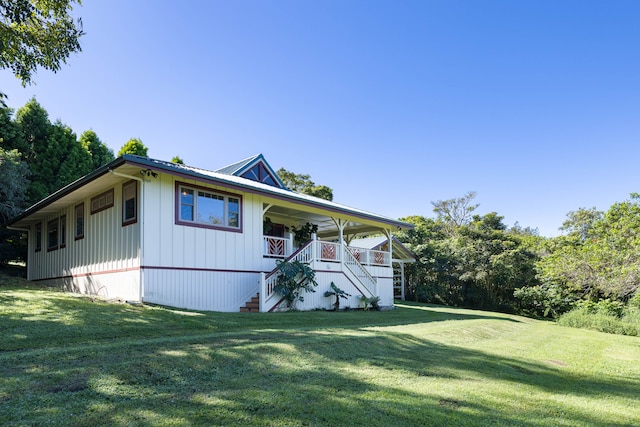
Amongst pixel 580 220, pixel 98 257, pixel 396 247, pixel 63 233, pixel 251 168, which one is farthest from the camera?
pixel 580 220

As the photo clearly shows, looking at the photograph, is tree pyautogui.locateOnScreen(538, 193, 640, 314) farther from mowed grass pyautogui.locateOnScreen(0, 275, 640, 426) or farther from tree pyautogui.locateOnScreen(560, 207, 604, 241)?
tree pyautogui.locateOnScreen(560, 207, 604, 241)

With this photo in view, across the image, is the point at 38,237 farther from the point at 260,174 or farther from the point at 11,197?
the point at 260,174

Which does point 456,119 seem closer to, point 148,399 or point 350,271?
point 350,271

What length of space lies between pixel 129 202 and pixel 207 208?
2.14 metres

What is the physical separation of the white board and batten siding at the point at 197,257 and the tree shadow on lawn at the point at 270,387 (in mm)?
5047

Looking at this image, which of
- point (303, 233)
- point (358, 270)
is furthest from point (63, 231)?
point (358, 270)

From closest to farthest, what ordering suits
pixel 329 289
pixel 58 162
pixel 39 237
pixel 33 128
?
pixel 329 289
pixel 39 237
pixel 58 162
pixel 33 128

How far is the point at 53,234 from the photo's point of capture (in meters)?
16.5

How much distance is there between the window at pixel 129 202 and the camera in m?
11.2

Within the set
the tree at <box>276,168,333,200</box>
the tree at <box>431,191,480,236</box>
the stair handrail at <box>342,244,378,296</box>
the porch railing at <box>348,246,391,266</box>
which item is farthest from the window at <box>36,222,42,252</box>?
the tree at <box>431,191,480,236</box>

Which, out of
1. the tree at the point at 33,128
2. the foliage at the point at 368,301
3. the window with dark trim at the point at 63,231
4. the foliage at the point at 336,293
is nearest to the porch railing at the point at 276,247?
the foliage at the point at 336,293

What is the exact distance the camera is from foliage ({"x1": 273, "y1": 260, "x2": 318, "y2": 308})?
12.9 m

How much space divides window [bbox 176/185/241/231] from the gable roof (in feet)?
16.2

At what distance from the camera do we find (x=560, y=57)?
53.2 feet
